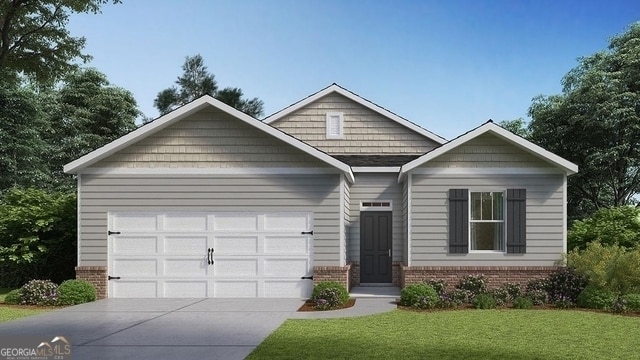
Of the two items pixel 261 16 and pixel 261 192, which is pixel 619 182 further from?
pixel 261 192

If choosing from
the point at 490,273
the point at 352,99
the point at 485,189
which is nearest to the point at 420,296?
the point at 490,273

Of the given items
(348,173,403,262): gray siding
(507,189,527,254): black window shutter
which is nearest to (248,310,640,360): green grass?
(507,189,527,254): black window shutter

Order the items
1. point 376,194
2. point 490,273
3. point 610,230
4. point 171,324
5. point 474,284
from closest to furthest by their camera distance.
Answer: point 171,324
point 474,284
point 490,273
point 376,194
point 610,230

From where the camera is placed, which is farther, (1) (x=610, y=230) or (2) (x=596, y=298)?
(1) (x=610, y=230)

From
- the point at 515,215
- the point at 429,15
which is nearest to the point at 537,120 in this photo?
the point at 429,15

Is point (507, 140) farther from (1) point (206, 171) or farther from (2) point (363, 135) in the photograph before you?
(1) point (206, 171)

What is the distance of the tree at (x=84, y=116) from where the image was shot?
3988 cm

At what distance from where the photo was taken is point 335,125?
918 inches

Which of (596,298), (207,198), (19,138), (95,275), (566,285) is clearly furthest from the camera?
(19,138)

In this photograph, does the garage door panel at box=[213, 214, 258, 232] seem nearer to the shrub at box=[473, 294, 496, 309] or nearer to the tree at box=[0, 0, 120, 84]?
the shrub at box=[473, 294, 496, 309]

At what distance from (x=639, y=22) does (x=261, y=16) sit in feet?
72.2

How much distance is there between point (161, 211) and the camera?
17.7 m

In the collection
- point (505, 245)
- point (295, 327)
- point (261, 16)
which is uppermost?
point (261, 16)

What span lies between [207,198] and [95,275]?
145 inches
